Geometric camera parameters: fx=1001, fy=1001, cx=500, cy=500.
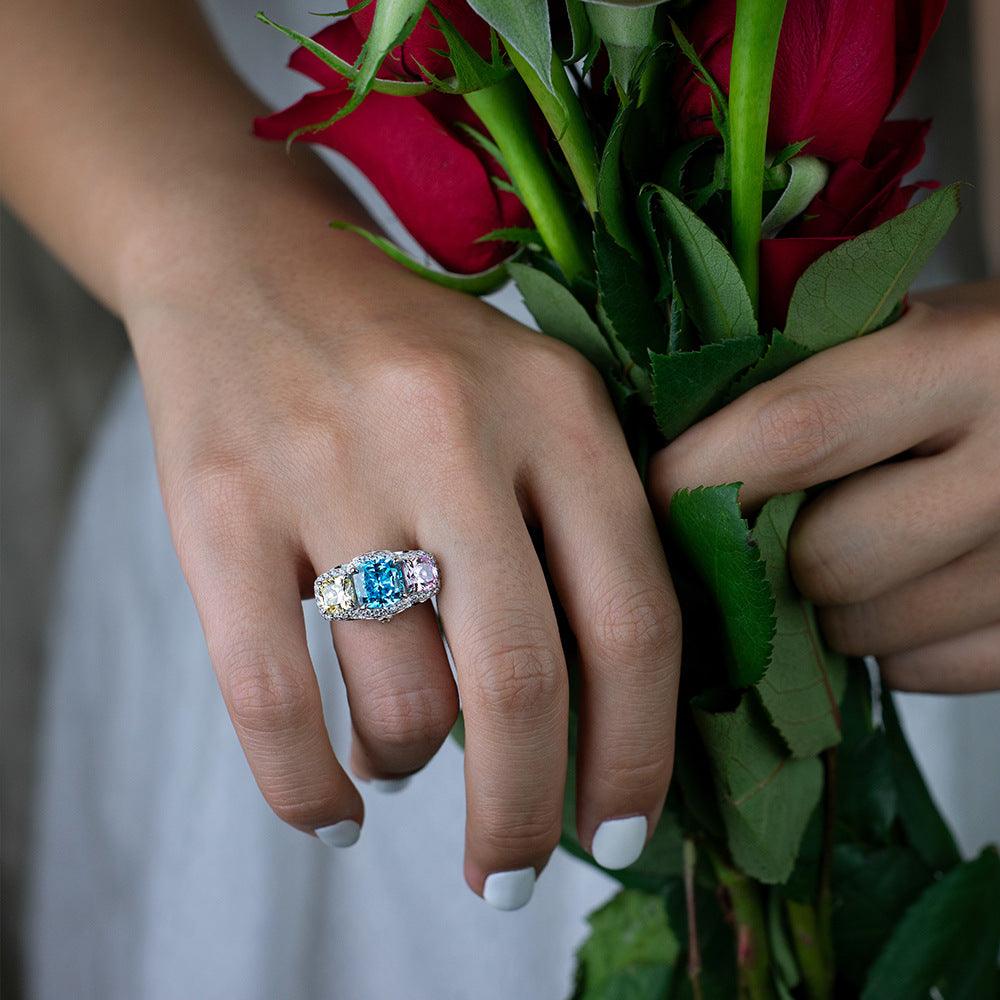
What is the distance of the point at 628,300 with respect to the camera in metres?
0.37

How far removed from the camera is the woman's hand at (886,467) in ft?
1.28

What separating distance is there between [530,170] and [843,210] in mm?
117

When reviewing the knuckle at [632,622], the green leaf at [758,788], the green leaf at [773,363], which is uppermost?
the green leaf at [773,363]

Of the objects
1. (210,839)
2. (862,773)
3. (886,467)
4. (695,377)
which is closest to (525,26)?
(695,377)

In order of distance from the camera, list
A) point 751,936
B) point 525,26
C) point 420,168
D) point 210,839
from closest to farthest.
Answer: point 525,26 → point 420,168 → point 751,936 → point 210,839

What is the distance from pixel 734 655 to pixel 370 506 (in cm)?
15

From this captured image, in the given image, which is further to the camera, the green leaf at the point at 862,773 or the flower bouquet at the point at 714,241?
the green leaf at the point at 862,773

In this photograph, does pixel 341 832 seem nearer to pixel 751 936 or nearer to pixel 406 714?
pixel 406 714

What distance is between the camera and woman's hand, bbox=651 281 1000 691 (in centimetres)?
39

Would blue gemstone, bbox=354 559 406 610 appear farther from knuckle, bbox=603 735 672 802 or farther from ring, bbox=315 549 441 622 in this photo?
knuckle, bbox=603 735 672 802

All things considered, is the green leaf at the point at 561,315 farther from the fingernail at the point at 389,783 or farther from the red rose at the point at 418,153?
the fingernail at the point at 389,783

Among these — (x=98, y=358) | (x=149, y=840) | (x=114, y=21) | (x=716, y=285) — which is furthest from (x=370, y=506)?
(x=98, y=358)

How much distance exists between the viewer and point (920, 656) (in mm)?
511

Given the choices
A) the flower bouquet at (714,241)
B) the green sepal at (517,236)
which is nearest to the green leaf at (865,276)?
the flower bouquet at (714,241)
